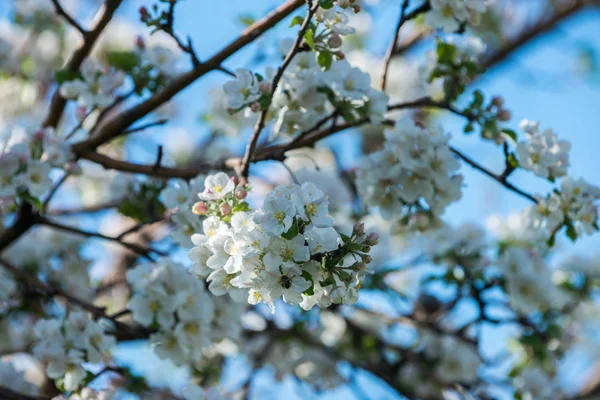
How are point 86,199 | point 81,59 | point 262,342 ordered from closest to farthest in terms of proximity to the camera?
point 81,59, point 262,342, point 86,199

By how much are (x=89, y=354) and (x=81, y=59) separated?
105cm

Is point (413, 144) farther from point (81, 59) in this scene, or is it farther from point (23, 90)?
point (23, 90)

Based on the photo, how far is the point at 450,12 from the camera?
2195 mm

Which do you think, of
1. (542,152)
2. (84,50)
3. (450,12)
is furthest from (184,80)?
(542,152)

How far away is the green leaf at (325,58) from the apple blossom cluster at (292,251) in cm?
50

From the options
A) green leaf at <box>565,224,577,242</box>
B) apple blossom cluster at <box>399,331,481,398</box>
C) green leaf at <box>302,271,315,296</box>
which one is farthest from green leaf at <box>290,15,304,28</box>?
apple blossom cluster at <box>399,331,481,398</box>

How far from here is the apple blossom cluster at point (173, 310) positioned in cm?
207

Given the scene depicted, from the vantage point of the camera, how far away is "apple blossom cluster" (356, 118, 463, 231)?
2.11 m

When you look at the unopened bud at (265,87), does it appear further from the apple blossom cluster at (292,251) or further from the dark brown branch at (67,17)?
the dark brown branch at (67,17)

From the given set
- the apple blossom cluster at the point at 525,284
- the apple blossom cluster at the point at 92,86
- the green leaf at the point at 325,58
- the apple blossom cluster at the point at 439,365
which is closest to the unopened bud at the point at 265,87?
the green leaf at the point at 325,58

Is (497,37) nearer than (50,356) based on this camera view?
No

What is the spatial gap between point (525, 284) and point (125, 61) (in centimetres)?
186

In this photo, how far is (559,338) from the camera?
321cm

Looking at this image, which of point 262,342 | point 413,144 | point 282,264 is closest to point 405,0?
point 413,144
